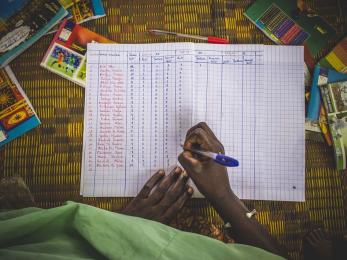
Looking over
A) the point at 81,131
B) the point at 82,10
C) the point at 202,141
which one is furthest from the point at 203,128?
the point at 82,10

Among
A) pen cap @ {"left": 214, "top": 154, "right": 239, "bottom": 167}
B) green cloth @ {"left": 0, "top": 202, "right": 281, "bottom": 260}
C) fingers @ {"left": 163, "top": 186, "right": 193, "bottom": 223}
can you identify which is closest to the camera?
green cloth @ {"left": 0, "top": 202, "right": 281, "bottom": 260}

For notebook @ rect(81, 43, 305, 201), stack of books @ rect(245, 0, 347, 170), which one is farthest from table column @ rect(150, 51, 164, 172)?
stack of books @ rect(245, 0, 347, 170)

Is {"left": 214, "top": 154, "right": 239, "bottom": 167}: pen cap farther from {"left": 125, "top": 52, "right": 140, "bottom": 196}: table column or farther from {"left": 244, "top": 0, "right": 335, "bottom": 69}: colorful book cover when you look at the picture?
{"left": 244, "top": 0, "right": 335, "bottom": 69}: colorful book cover

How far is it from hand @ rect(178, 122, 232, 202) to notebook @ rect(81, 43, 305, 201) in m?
0.05

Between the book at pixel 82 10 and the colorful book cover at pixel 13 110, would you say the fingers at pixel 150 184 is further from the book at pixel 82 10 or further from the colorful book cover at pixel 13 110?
the book at pixel 82 10

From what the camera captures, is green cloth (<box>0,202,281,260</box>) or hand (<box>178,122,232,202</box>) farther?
hand (<box>178,122,232,202</box>)

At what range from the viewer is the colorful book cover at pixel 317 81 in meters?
0.74

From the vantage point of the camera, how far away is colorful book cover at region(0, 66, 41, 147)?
742 mm

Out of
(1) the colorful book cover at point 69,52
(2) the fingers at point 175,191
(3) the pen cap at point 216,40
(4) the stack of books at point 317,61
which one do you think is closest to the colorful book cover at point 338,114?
(4) the stack of books at point 317,61

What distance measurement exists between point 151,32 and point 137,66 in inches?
3.5

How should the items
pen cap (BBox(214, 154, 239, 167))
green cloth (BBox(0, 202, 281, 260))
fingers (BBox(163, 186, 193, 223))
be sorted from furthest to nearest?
1. fingers (BBox(163, 186, 193, 223))
2. pen cap (BBox(214, 154, 239, 167))
3. green cloth (BBox(0, 202, 281, 260))

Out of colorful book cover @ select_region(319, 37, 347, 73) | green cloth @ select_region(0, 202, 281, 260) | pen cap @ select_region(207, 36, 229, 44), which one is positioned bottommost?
green cloth @ select_region(0, 202, 281, 260)

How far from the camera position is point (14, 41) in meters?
0.75

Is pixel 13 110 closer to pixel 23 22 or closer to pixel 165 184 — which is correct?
pixel 23 22
